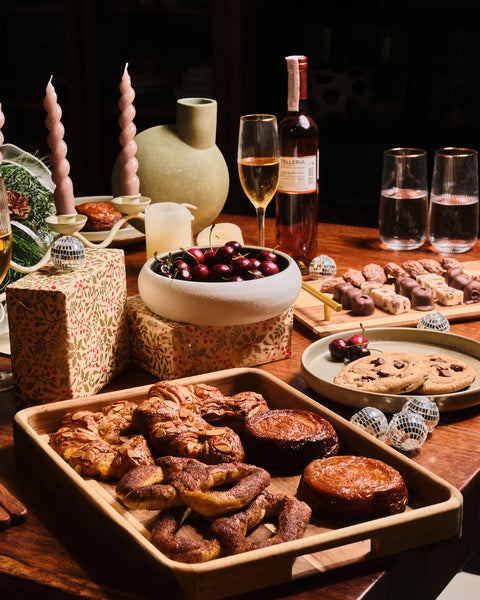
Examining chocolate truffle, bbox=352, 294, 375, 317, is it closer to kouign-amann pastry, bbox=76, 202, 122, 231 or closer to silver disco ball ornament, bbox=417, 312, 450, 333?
silver disco ball ornament, bbox=417, 312, 450, 333

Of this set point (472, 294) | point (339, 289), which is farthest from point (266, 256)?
point (472, 294)

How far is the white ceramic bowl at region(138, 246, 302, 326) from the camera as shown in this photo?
1.18 meters

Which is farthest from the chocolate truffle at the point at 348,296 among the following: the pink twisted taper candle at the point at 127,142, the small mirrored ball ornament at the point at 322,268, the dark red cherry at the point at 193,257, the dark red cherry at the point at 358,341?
the pink twisted taper candle at the point at 127,142

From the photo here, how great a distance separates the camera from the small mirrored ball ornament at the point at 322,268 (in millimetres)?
1642

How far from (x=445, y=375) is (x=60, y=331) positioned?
54 cm

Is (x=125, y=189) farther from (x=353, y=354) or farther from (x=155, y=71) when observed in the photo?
(x=155, y=71)

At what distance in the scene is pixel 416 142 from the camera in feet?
11.2

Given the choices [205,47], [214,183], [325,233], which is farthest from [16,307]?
[205,47]

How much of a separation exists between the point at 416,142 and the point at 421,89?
221 mm

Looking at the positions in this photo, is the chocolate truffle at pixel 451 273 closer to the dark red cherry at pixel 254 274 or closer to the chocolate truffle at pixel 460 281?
the chocolate truffle at pixel 460 281

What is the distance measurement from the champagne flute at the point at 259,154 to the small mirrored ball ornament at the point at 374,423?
2.33 ft

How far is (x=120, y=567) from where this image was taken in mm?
789

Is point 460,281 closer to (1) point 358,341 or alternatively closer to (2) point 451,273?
(2) point 451,273

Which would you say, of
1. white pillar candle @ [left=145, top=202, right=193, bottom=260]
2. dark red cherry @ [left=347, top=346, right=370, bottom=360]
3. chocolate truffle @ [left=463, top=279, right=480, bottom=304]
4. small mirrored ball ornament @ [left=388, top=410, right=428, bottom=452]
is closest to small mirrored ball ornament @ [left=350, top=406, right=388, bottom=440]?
small mirrored ball ornament @ [left=388, top=410, right=428, bottom=452]
